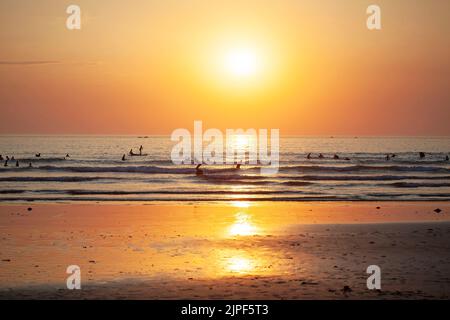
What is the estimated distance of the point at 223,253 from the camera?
48.4 feet

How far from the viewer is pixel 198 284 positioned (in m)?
11.3

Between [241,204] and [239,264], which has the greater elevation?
[241,204]

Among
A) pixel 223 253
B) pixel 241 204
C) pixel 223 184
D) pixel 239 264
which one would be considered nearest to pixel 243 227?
pixel 223 253

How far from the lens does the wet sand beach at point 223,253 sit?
35.8ft

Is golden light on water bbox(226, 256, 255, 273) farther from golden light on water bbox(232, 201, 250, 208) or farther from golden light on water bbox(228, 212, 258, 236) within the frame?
golden light on water bbox(232, 201, 250, 208)

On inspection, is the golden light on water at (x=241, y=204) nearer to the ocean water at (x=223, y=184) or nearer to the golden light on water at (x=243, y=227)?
the ocean water at (x=223, y=184)

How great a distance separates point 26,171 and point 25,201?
87.9ft

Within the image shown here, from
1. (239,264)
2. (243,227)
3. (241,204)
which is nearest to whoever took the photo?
(239,264)

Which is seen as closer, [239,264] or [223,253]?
[239,264]

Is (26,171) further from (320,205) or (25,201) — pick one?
(320,205)

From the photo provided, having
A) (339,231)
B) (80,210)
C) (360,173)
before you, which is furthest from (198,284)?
(360,173)

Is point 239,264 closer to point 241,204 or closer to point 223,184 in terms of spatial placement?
point 241,204

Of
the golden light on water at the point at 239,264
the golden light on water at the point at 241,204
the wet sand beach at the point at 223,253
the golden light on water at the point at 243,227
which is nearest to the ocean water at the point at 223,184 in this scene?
the golden light on water at the point at 241,204
